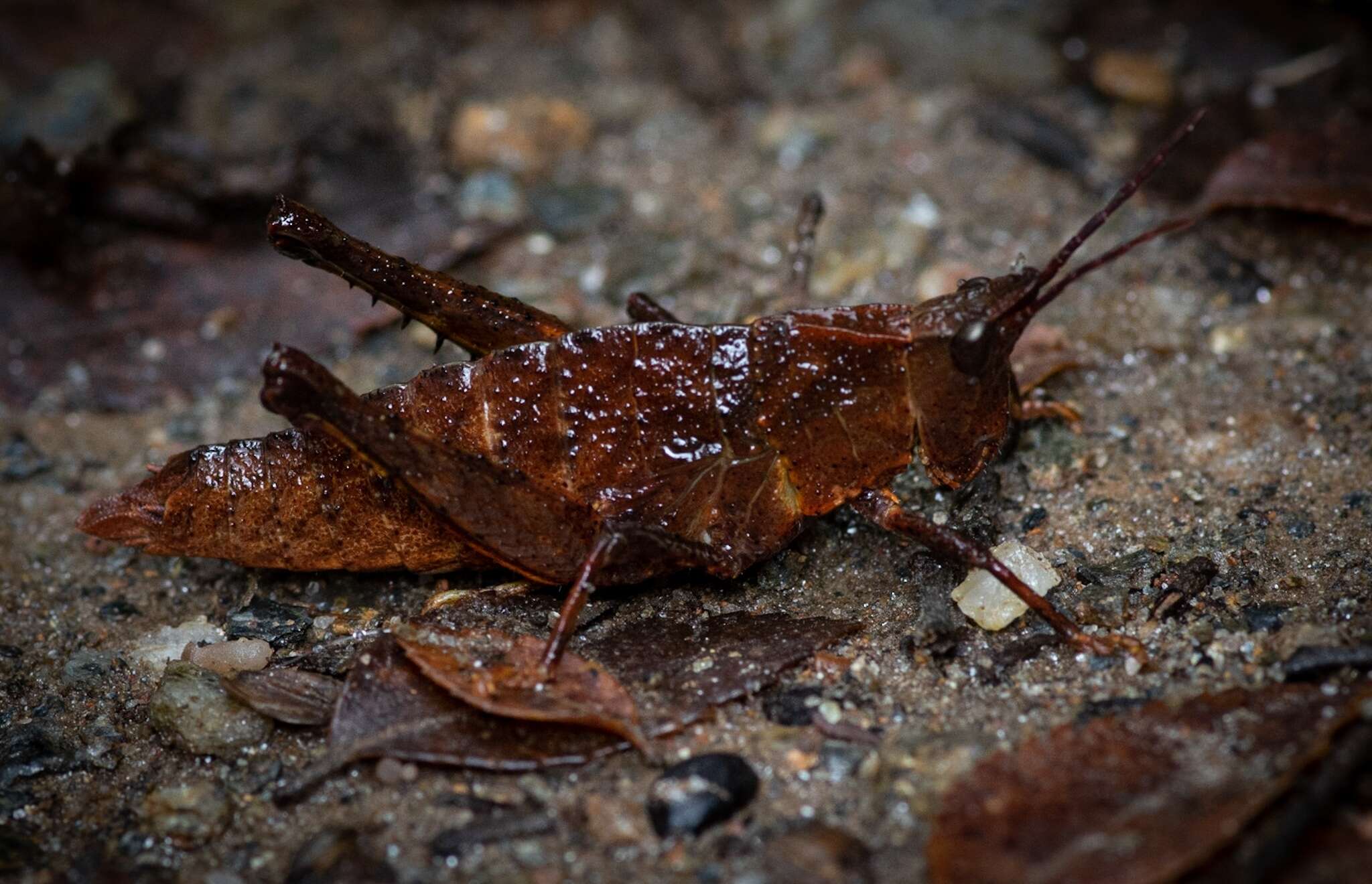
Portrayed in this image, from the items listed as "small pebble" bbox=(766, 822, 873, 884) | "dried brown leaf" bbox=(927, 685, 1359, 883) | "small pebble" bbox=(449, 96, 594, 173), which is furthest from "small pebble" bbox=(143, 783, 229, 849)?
"small pebble" bbox=(449, 96, 594, 173)

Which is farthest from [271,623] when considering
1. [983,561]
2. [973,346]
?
[973,346]

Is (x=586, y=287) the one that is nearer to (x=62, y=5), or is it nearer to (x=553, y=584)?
(x=553, y=584)

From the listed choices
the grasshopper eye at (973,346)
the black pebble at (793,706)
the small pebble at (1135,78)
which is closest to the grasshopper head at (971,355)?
the grasshopper eye at (973,346)

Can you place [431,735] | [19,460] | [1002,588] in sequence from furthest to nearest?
[19,460] → [1002,588] → [431,735]

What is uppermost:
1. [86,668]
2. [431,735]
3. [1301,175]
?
[1301,175]

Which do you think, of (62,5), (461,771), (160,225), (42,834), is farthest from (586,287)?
(62,5)

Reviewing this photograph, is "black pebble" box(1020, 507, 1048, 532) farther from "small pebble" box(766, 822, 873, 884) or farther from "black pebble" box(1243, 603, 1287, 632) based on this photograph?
"small pebble" box(766, 822, 873, 884)

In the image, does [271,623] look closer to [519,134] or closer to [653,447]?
[653,447]
